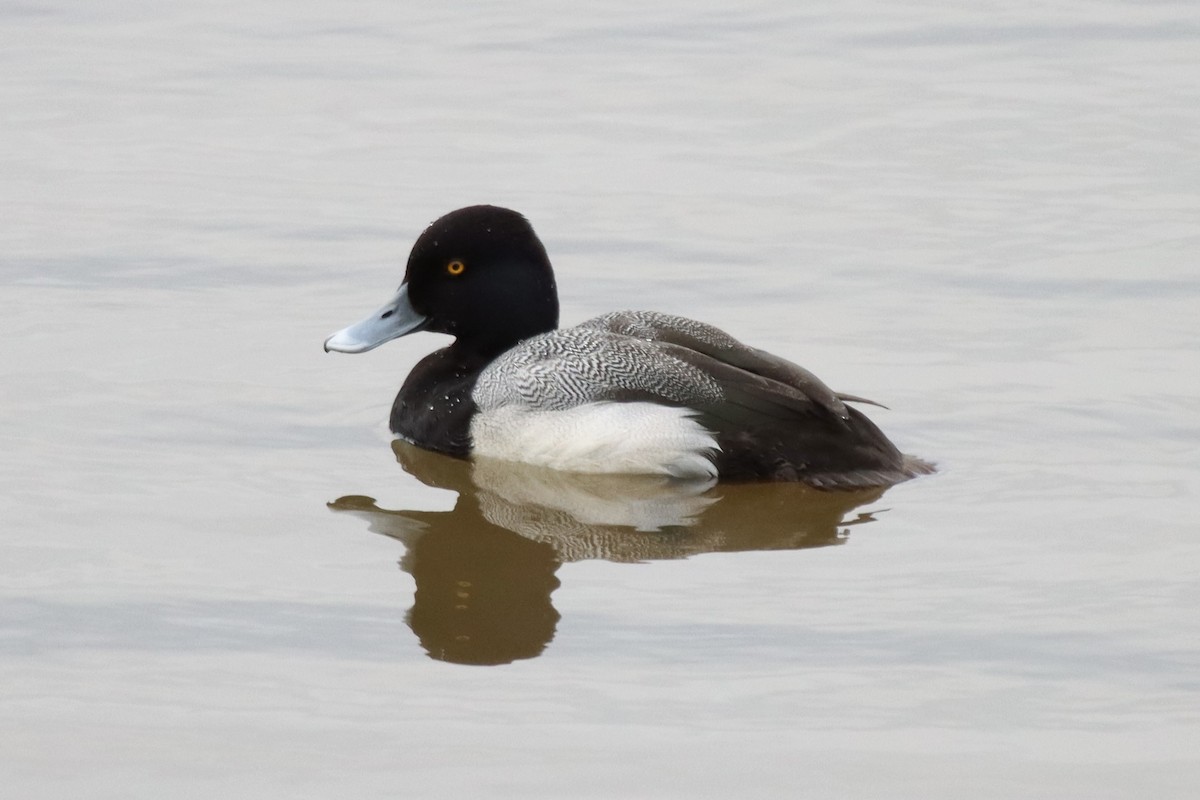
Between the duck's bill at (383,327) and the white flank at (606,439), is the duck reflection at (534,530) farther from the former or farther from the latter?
the duck's bill at (383,327)

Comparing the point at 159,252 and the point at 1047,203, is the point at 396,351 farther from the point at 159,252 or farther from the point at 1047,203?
the point at 1047,203

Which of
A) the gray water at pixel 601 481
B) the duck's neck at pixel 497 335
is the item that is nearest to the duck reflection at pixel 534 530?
the gray water at pixel 601 481

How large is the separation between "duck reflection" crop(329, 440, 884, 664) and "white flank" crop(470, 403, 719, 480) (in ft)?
0.17

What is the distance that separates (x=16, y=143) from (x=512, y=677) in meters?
7.20

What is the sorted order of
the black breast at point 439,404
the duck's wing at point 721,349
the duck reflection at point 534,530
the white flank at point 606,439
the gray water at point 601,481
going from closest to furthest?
1. the gray water at point 601,481
2. the duck reflection at point 534,530
3. the white flank at point 606,439
4. the duck's wing at point 721,349
5. the black breast at point 439,404

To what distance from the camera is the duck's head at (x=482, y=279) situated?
26.9 feet

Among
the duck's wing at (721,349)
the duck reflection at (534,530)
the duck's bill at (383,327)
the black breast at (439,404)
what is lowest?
the duck reflection at (534,530)

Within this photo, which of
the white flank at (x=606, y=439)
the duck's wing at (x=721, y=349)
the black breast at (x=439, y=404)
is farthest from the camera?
the black breast at (x=439, y=404)

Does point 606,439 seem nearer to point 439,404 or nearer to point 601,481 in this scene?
point 601,481

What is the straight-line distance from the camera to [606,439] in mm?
7551

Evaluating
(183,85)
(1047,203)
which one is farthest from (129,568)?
(183,85)

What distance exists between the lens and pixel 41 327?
29.9 feet

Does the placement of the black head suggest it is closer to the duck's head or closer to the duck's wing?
the duck's head

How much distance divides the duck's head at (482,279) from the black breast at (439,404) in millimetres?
123
